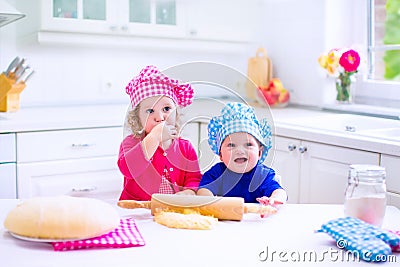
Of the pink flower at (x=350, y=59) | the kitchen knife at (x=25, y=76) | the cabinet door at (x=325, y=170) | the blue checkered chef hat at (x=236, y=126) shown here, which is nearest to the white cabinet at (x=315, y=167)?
the cabinet door at (x=325, y=170)

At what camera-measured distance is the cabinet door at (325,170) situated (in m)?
2.30

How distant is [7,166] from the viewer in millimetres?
2543

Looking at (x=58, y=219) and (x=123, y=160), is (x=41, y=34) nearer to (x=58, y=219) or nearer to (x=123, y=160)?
(x=123, y=160)

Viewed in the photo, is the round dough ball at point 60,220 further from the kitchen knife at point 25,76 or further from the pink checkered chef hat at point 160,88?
the kitchen knife at point 25,76

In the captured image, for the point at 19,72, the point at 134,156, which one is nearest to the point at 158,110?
the point at 134,156

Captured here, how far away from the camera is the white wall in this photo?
123 inches

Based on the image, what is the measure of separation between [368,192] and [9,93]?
2023mm

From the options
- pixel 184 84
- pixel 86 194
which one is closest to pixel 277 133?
pixel 86 194

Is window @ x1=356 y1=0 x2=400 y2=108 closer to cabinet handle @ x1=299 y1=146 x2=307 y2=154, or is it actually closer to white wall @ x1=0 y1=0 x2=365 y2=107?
white wall @ x1=0 y1=0 x2=365 y2=107

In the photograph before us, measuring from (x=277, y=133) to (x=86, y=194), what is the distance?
0.95 meters

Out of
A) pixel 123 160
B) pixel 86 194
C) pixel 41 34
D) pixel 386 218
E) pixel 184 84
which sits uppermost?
pixel 41 34

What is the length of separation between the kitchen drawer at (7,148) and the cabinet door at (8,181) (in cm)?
3

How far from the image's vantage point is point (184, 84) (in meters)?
1.36

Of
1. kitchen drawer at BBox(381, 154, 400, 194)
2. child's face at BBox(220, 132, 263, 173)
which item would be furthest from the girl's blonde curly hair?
kitchen drawer at BBox(381, 154, 400, 194)
